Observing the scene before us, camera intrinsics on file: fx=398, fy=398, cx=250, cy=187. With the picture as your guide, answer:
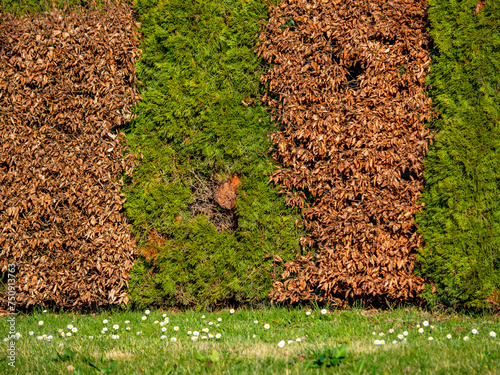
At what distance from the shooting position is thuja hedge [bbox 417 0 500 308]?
402 cm

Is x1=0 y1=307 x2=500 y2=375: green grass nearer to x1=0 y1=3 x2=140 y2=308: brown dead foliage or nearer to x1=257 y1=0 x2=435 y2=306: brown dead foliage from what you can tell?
x1=257 y1=0 x2=435 y2=306: brown dead foliage

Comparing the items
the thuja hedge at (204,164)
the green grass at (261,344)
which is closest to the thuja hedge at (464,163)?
the green grass at (261,344)

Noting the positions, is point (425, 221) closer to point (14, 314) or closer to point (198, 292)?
point (198, 292)

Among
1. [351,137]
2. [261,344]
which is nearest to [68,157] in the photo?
[261,344]

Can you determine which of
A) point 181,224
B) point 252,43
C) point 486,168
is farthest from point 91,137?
point 486,168

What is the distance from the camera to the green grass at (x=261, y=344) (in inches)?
109

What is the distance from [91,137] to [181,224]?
59.5 inches

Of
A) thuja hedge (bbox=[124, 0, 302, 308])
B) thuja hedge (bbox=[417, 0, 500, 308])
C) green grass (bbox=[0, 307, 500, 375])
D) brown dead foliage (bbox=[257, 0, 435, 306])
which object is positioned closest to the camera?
A: green grass (bbox=[0, 307, 500, 375])

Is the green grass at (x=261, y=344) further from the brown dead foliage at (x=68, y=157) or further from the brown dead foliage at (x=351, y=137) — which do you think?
the brown dead foliage at (x=68, y=157)

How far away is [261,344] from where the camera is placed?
3455 mm

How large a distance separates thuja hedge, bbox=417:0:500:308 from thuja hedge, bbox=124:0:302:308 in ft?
5.02

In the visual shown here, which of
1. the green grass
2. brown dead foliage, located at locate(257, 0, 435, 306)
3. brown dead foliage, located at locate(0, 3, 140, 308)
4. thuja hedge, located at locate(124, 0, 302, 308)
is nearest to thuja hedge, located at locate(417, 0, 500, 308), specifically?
brown dead foliage, located at locate(257, 0, 435, 306)

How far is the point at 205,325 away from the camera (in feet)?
13.8

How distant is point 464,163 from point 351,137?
3.82 feet
